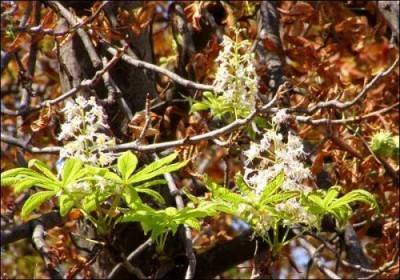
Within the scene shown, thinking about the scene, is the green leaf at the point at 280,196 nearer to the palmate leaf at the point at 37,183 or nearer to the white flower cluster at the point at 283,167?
the white flower cluster at the point at 283,167

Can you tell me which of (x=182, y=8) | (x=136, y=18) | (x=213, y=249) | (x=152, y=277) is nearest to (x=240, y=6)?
(x=182, y=8)

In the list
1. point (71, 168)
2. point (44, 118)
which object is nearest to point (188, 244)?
point (44, 118)

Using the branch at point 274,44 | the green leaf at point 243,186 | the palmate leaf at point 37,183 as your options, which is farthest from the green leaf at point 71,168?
the branch at point 274,44

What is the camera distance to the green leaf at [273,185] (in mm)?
1715

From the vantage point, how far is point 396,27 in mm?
2875

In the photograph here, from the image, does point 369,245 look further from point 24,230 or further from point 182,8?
point 24,230

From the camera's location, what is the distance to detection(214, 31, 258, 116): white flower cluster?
82.0 inches

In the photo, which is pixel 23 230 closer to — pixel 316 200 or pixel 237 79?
pixel 237 79

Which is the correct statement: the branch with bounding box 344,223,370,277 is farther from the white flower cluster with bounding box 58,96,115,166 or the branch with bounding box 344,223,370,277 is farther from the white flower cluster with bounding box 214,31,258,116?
the white flower cluster with bounding box 58,96,115,166

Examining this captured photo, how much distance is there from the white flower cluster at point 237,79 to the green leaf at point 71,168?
0.55 metres

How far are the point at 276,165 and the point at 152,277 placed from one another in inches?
35.0

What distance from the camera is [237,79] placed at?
2100 mm

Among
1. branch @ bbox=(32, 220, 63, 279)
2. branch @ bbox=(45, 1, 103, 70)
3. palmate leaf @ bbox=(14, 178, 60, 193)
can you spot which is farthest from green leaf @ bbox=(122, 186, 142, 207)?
branch @ bbox=(45, 1, 103, 70)

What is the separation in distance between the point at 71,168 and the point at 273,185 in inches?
17.1
